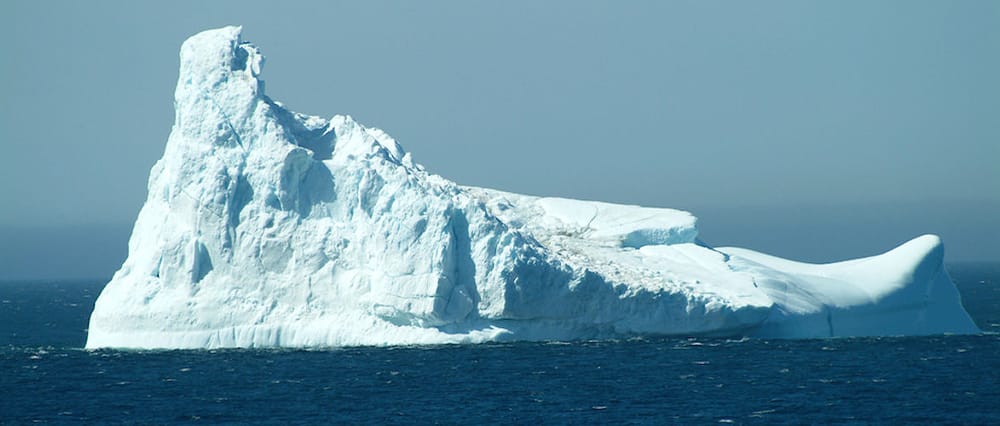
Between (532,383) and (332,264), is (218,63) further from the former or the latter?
(532,383)

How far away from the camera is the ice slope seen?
4088 cm

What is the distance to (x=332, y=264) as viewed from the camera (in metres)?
41.6

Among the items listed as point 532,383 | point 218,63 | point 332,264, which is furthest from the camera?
point 218,63

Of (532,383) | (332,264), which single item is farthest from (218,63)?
(532,383)

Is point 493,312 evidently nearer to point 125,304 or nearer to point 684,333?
point 684,333

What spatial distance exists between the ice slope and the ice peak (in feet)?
0.18

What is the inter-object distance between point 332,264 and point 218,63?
701 centimetres

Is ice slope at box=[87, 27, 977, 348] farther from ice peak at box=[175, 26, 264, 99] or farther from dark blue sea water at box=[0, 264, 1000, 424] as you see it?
dark blue sea water at box=[0, 264, 1000, 424]

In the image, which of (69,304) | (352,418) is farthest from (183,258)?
(69,304)

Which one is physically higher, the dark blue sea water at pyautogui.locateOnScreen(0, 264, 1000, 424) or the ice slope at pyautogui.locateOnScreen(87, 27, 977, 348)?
the ice slope at pyautogui.locateOnScreen(87, 27, 977, 348)

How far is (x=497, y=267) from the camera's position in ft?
133

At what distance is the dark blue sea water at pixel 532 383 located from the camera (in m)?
32.2

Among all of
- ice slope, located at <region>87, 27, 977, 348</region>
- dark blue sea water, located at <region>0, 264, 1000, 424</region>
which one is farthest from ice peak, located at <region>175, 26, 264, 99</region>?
dark blue sea water, located at <region>0, 264, 1000, 424</region>

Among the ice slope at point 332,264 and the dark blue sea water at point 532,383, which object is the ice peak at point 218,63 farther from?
the dark blue sea water at point 532,383
